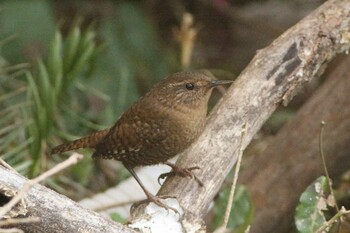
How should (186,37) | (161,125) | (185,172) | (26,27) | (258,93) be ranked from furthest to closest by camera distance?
(26,27) < (186,37) < (258,93) < (161,125) < (185,172)

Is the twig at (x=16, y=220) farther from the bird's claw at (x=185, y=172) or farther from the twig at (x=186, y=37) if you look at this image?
the twig at (x=186, y=37)

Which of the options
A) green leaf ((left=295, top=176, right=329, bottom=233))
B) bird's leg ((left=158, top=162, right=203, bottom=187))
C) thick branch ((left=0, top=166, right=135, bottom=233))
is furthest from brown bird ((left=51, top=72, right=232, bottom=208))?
thick branch ((left=0, top=166, right=135, bottom=233))

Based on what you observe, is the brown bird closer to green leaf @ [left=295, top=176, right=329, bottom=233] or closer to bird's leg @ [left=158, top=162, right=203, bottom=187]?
bird's leg @ [left=158, top=162, right=203, bottom=187]

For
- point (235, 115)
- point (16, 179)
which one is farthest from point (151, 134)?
point (16, 179)

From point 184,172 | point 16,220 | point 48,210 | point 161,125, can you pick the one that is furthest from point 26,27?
point 16,220

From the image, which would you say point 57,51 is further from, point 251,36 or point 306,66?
point 251,36

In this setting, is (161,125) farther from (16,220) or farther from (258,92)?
(16,220)

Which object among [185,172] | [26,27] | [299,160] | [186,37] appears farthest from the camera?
[26,27]
